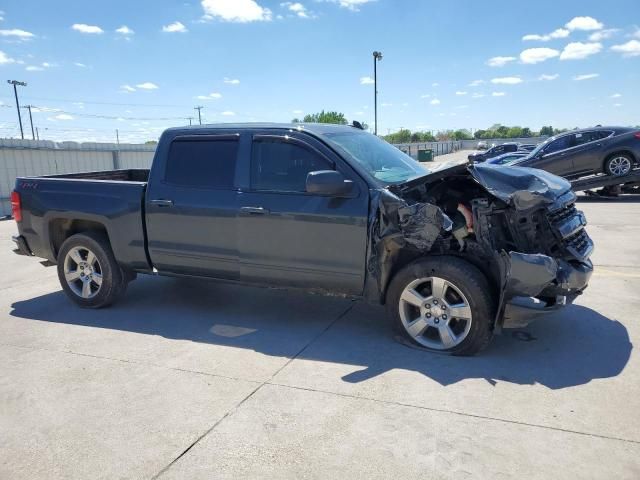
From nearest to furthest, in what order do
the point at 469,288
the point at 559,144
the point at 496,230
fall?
the point at 469,288, the point at 496,230, the point at 559,144

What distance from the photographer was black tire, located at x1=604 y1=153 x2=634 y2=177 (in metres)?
13.1

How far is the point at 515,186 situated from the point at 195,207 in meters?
2.92

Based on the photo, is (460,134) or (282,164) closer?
(282,164)

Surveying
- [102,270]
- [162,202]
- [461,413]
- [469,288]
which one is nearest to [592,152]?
[469,288]

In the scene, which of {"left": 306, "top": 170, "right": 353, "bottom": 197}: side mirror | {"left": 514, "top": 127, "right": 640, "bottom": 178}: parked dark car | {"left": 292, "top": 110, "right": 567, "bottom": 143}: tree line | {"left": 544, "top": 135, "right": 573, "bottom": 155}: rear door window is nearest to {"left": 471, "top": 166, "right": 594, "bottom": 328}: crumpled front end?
{"left": 306, "top": 170, "right": 353, "bottom": 197}: side mirror

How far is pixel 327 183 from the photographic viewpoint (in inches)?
169

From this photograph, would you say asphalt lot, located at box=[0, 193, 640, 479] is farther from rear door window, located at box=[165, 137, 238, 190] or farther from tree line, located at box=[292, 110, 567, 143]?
tree line, located at box=[292, 110, 567, 143]

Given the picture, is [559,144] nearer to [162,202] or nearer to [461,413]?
[162,202]

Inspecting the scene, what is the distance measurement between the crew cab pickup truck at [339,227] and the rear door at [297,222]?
10 millimetres

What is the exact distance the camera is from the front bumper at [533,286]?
3.90 m

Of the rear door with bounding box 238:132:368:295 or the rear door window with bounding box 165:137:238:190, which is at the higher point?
the rear door window with bounding box 165:137:238:190

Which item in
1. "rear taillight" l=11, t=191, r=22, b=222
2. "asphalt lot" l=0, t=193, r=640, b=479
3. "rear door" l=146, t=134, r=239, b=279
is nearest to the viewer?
"asphalt lot" l=0, t=193, r=640, b=479

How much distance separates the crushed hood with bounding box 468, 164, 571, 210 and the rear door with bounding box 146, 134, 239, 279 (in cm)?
223

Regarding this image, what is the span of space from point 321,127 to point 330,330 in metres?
1.95
